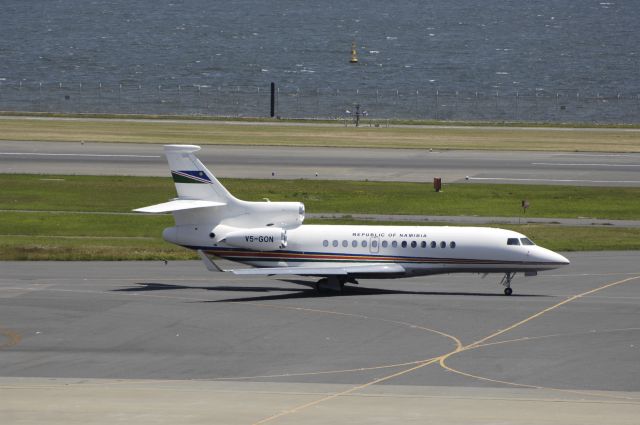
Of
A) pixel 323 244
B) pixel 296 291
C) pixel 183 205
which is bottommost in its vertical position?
pixel 296 291

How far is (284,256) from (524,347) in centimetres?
1531

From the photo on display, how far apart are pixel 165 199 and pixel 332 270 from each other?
3429 cm

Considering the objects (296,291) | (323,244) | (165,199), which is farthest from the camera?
(165,199)

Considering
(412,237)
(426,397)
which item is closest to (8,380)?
(426,397)

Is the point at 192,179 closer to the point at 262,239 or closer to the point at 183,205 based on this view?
the point at 183,205

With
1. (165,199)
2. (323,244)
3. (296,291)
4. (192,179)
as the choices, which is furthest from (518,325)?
(165,199)

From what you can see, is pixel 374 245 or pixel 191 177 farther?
pixel 191 177

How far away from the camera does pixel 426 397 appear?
3634 cm

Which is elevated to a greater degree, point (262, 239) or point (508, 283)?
point (262, 239)

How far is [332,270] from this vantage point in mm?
55125

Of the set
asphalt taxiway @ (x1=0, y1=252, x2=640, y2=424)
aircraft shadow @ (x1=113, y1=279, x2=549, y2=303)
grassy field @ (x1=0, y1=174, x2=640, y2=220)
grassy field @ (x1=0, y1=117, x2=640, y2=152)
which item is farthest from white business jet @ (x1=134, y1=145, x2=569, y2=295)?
grassy field @ (x1=0, y1=117, x2=640, y2=152)

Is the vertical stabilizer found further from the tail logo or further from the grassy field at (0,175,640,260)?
the grassy field at (0,175,640,260)

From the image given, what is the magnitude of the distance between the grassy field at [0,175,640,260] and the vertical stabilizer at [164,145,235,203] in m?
9.37

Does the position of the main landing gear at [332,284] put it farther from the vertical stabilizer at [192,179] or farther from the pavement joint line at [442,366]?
the pavement joint line at [442,366]
